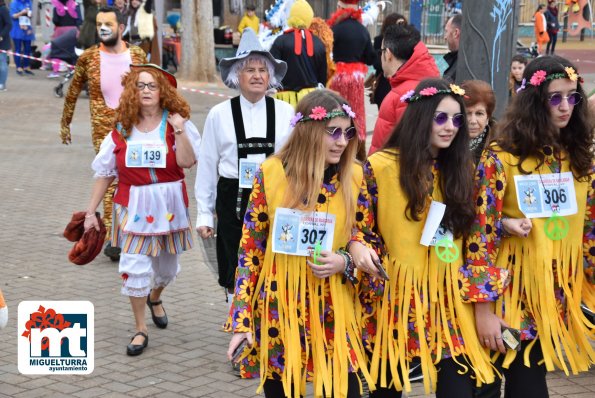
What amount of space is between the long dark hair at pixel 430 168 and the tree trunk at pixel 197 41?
57.2 ft

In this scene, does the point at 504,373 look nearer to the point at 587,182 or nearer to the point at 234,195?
the point at 587,182

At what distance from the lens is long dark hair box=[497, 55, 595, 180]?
4.51m

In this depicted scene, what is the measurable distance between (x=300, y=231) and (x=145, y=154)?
2.45 m

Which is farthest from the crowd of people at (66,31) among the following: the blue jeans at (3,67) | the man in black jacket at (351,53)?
the man in black jacket at (351,53)

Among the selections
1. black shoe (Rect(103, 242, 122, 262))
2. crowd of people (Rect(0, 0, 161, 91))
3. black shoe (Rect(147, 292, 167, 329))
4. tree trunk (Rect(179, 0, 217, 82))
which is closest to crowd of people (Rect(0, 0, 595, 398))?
black shoe (Rect(147, 292, 167, 329))

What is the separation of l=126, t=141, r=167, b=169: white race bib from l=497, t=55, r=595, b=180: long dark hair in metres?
2.42

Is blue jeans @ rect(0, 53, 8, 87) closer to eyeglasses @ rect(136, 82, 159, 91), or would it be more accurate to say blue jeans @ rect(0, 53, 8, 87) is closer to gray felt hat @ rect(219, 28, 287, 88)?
eyeglasses @ rect(136, 82, 159, 91)

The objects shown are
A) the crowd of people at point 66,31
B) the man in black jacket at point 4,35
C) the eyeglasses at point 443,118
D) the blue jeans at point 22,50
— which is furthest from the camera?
the blue jeans at point 22,50

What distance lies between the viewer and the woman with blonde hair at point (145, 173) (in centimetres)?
631

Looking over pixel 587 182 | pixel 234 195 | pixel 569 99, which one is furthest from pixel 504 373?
pixel 234 195

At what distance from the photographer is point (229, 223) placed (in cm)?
591

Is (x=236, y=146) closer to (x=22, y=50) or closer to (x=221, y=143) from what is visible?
(x=221, y=143)

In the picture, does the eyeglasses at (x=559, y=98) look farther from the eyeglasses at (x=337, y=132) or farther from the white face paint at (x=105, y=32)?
the white face paint at (x=105, y=32)

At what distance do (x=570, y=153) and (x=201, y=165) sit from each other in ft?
7.19
